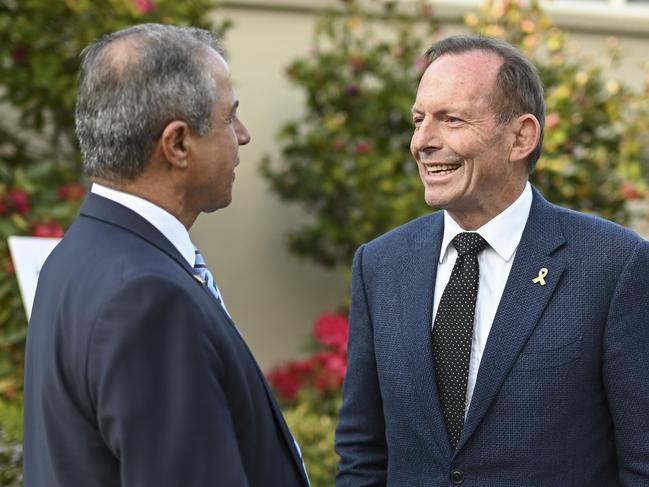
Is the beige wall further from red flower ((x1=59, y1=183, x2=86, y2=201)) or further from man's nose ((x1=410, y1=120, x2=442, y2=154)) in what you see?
man's nose ((x1=410, y1=120, x2=442, y2=154))

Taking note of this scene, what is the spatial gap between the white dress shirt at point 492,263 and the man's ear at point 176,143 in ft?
3.06

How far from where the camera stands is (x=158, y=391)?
6.57ft

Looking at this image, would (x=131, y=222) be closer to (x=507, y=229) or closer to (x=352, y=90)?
(x=507, y=229)

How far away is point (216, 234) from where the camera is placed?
6.99 m

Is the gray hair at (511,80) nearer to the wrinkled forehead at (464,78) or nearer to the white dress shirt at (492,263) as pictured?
the wrinkled forehead at (464,78)

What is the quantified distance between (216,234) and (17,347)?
1.93m

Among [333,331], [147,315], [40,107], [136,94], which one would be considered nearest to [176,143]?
[136,94]

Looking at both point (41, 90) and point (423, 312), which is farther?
point (41, 90)

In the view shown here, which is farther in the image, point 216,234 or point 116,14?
point 216,234

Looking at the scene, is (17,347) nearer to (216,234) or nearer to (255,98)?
(216,234)

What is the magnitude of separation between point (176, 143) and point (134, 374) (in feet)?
1.61

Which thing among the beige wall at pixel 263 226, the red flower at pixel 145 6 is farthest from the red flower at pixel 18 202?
the beige wall at pixel 263 226

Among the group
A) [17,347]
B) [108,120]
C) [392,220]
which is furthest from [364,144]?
[108,120]

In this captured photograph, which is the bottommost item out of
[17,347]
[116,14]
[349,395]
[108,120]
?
[17,347]
